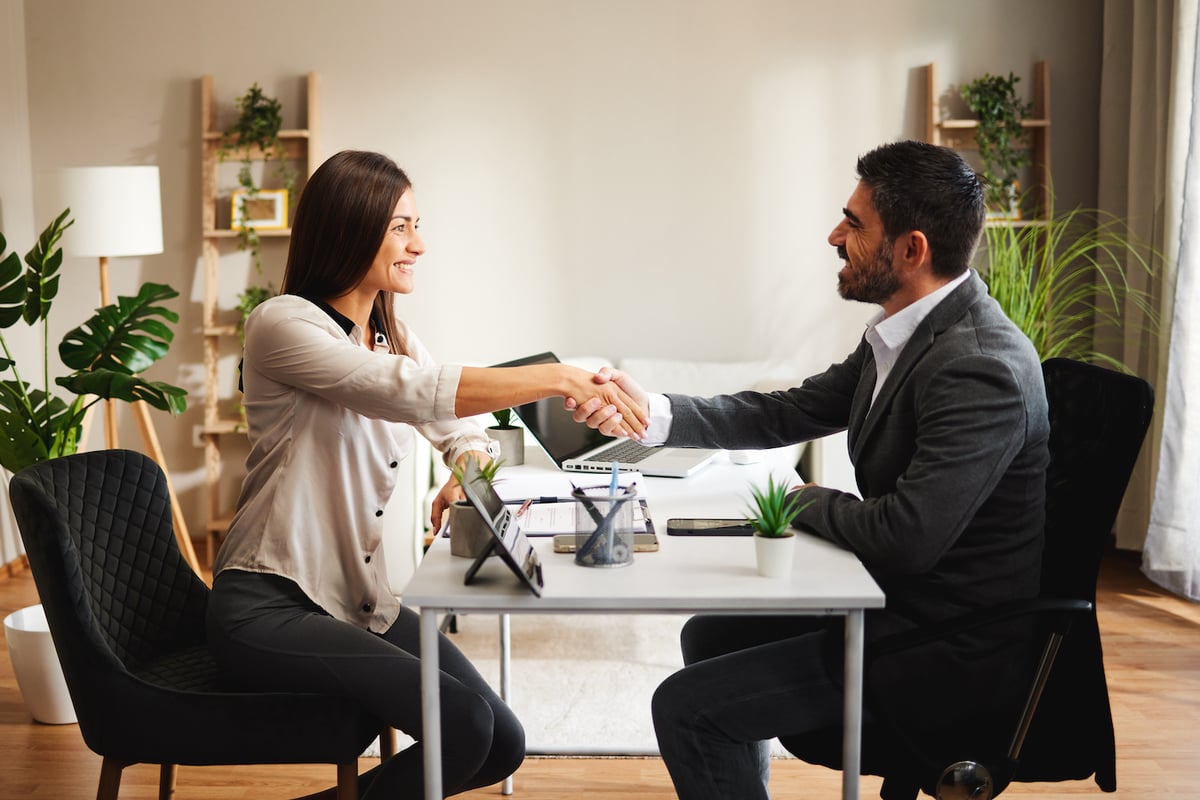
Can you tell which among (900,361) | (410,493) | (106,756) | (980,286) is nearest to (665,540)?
(900,361)

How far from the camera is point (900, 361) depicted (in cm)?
182

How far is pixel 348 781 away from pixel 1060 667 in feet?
3.66

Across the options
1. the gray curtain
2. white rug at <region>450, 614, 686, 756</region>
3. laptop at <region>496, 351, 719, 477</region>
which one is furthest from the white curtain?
laptop at <region>496, 351, 719, 477</region>

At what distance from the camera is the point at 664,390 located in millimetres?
4324

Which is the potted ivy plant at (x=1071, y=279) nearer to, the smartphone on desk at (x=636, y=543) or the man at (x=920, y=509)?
the man at (x=920, y=509)

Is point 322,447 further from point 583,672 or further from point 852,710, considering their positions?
point 583,672

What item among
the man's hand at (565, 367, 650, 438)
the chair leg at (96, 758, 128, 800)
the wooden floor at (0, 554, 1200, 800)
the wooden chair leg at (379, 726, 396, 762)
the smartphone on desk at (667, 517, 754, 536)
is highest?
the man's hand at (565, 367, 650, 438)

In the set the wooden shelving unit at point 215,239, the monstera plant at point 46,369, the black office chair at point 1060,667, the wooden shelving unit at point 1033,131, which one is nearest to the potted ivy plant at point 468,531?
the black office chair at point 1060,667

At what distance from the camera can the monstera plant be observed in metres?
2.92

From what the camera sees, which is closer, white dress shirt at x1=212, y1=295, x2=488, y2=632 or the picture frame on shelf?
white dress shirt at x1=212, y1=295, x2=488, y2=632

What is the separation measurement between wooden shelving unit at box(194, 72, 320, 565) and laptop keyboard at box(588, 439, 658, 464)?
2.34m

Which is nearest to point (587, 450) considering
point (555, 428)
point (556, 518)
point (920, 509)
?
point (555, 428)

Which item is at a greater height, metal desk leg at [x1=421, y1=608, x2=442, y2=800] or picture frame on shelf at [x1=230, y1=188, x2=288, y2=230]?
picture frame on shelf at [x1=230, y1=188, x2=288, y2=230]

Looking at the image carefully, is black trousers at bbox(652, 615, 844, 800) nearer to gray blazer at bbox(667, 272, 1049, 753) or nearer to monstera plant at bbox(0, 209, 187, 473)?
gray blazer at bbox(667, 272, 1049, 753)
